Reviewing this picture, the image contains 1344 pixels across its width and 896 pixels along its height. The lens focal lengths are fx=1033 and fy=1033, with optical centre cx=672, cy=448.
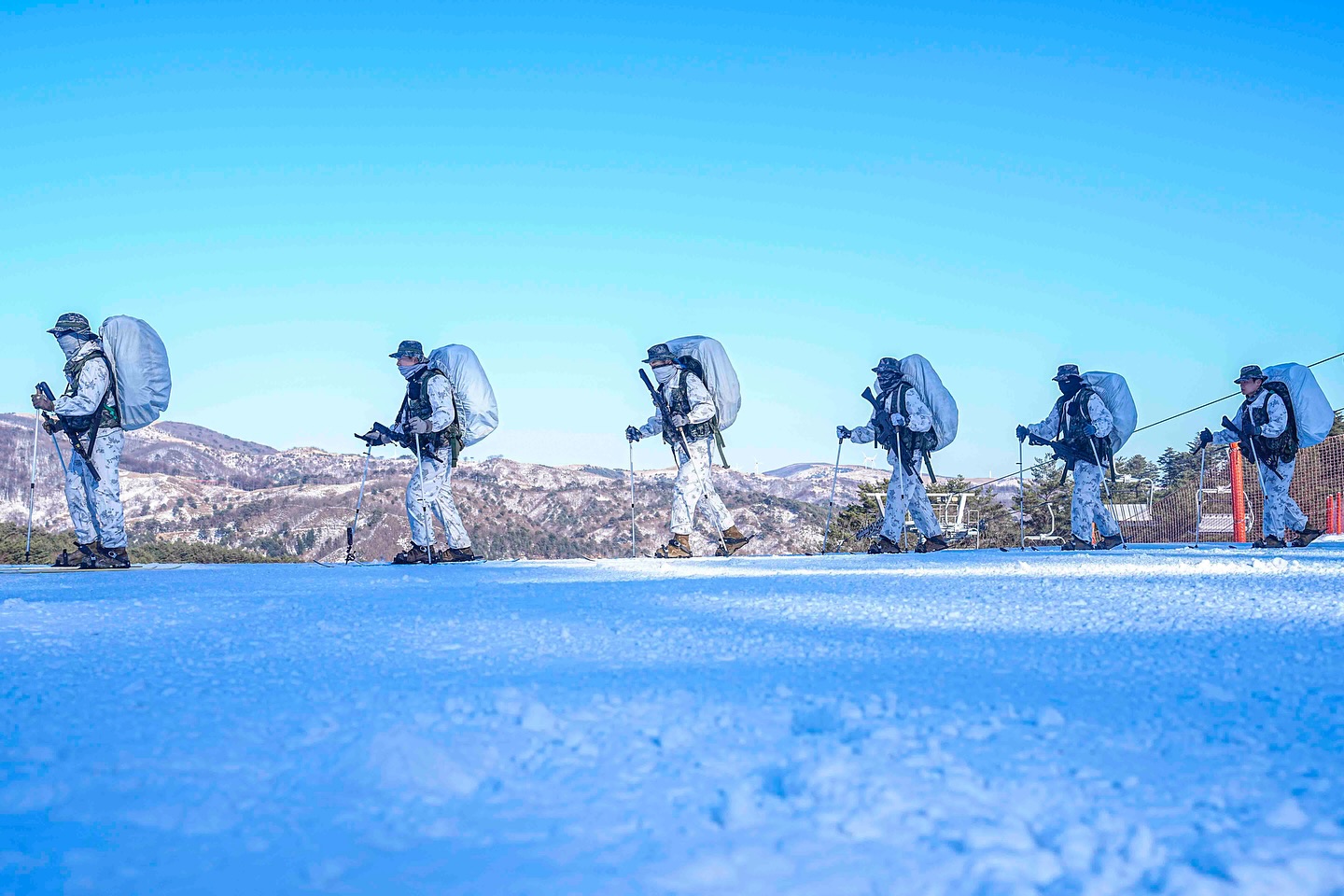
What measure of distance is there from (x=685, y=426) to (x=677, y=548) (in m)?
1.41

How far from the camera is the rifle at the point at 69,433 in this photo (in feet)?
31.6

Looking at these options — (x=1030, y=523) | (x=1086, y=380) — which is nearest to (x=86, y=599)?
(x=1086, y=380)

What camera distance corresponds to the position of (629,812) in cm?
183

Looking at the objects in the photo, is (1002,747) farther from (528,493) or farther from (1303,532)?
(528,493)

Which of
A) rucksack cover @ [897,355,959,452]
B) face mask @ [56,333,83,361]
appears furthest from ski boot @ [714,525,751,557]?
face mask @ [56,333,83,361]

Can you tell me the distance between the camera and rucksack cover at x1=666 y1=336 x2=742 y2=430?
1223 cm

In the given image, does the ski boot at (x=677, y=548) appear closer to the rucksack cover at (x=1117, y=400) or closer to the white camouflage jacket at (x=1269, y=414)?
the rucksack cover at (x=1117, y=400)

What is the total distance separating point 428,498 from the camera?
427 inches

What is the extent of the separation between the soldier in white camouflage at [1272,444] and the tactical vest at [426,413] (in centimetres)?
940

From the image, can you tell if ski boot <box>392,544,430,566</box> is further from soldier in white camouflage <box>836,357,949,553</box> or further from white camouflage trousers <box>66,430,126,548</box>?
soldier in white camouflage <box>836,357,949,553</box>

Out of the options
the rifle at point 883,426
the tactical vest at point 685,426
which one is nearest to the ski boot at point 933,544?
the rifle at point 883,426

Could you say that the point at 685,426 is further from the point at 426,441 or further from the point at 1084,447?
the point at 1084,447

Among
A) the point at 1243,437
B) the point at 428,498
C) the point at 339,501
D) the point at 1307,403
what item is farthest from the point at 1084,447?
the point at 339,501

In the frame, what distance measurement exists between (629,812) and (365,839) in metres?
0.45
